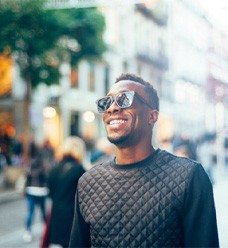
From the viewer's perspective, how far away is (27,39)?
1859cm

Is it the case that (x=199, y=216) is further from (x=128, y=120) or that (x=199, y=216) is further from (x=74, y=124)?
(x=74, y=124)

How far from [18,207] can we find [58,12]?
7473 mm

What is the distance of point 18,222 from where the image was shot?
38.5 ft

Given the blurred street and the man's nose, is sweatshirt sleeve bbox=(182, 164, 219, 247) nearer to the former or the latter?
the man's nose

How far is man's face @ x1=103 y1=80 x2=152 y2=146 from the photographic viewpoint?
249 cm

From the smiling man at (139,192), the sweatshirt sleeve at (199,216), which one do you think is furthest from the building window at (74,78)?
the sweatshirt sleeve at (199,216)

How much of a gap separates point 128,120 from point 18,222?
959 centimetres

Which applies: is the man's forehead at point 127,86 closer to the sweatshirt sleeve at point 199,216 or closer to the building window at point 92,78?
the sweatshirt sleeve at point 199,216

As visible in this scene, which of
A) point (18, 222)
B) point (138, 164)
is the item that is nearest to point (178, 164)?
point (138, 164)

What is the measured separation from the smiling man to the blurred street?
392 centimetres

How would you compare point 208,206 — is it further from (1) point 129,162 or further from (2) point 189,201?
(1) point 129,162

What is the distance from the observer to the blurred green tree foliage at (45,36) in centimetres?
1850

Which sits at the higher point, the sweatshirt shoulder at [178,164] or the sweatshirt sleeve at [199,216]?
the sweatshirt shoulder at [178,164]

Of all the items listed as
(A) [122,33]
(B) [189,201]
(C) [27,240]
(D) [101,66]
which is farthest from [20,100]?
(B) [189,201]
